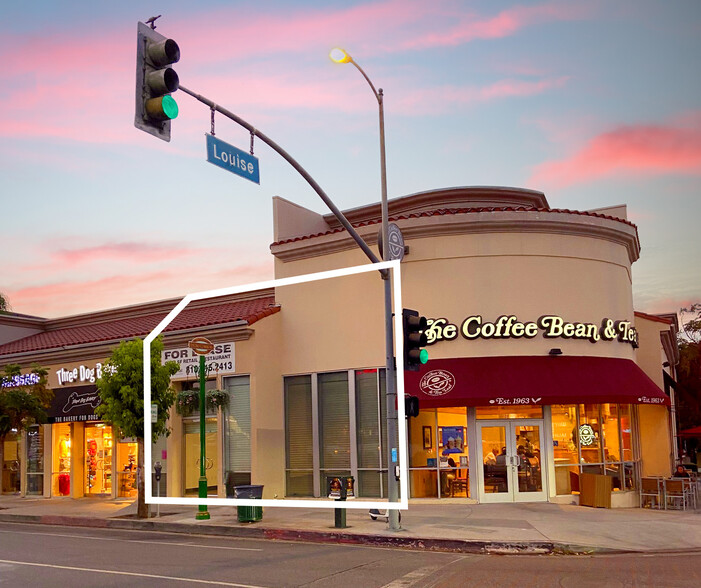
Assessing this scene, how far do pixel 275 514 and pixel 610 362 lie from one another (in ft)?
32.7

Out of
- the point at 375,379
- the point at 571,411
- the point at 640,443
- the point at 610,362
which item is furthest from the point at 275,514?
the point at 640,443

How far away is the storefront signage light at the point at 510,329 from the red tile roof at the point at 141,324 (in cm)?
550

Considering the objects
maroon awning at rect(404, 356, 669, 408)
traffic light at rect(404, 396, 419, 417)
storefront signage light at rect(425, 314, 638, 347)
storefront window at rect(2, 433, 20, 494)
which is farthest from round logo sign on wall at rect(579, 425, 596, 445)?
storefront window at rect(2, 433, 20, 494)

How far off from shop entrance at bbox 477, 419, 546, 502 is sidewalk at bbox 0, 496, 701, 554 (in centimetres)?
60

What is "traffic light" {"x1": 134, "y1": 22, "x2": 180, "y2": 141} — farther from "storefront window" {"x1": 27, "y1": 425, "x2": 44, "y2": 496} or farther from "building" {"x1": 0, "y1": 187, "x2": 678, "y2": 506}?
"storefront window" {"x1": 27, "y1": 425, "x2": 44, "y2": 496}

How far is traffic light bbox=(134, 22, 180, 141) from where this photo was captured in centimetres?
885

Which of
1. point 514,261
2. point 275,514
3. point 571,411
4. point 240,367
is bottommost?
point 275,514

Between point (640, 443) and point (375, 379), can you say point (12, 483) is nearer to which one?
point (375, 379)

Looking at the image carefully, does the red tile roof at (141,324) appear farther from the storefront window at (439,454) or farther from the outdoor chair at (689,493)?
the outdoor chair at (689,493)

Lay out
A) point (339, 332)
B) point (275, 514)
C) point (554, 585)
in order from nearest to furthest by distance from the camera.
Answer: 1. point (554, 585)
2. point (275, 514)
3. point (339, 332)

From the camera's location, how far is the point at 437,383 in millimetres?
21344

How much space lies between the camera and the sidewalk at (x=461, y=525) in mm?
14828

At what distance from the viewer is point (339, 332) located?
2350 cm

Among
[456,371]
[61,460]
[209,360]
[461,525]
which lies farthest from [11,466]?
[461,525]
